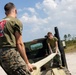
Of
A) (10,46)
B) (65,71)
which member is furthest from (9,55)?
(65,71)

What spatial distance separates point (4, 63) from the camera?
17.4 ft

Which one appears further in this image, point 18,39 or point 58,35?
point 58,35

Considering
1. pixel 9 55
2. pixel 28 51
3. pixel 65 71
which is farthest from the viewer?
pixel 28 51

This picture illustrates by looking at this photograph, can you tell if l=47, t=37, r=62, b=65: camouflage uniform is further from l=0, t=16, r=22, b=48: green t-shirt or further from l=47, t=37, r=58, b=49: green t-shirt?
l=0, t=16, r=22, b=48: green t-shirt

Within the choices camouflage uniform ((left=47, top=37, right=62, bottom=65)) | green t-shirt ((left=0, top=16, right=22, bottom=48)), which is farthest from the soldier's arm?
camouflage uniform ((left=47, top=37, right=62, bottom=65))

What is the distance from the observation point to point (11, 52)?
5270 millimetres

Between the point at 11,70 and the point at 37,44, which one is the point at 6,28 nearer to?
the point at 11,70

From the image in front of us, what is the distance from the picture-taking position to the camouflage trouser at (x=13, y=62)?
525 centimetres

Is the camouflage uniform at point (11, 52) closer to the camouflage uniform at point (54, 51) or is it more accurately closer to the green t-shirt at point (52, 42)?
the camouflage uniform at point (54, 51)

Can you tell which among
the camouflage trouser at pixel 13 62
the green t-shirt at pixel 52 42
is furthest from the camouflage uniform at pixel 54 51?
the camouflage trouser at pixel 13 62

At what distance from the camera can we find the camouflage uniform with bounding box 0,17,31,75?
525 centimetres

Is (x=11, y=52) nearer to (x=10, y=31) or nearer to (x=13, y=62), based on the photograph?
(x=13, y=62)

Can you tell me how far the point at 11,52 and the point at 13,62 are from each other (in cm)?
16

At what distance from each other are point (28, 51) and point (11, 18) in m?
5.30
